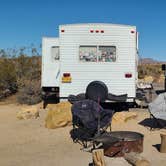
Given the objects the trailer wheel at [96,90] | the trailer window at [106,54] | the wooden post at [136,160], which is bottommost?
the wooden post at [136,160]

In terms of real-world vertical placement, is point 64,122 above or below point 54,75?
below

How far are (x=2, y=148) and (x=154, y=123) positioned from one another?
4.23 meters

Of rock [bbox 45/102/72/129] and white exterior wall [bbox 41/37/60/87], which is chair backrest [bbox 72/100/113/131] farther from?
white exterior wall [bbox 41/37/60/87]

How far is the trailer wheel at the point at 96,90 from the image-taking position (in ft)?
40.7

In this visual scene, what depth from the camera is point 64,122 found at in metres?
11.0

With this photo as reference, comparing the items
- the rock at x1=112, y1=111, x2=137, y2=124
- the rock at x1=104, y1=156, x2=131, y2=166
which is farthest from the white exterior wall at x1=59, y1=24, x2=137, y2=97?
the rock at x1=104, y1=156, x2=131, y2=166

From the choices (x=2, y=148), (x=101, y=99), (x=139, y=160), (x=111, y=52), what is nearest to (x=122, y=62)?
(x=111, y=52)

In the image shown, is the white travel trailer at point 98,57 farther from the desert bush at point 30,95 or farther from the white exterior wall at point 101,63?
the desert bush at point 30,95

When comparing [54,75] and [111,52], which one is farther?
[54,75]

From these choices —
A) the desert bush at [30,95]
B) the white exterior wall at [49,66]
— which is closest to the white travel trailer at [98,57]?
the white exterior wall at [49,66]

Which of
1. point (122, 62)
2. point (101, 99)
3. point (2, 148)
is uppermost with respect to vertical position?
point (122, 62)

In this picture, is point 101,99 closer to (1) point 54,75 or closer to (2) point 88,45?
(2) point 88,45

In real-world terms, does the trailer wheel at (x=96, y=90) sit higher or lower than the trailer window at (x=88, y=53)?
lower

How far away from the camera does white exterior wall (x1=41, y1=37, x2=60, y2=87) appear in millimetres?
15480
